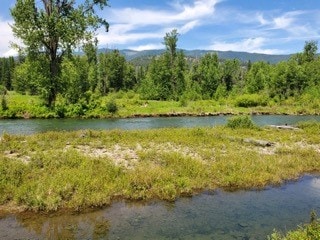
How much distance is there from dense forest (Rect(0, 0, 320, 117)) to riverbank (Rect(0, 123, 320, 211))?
2330cm

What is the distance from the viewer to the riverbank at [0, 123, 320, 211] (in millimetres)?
15438

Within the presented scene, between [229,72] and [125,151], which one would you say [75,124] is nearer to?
[125,151]

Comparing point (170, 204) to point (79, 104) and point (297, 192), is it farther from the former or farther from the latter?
point (79, 104)

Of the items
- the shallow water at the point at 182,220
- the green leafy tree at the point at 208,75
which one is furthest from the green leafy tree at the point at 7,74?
the shallow water at the point at 182,220

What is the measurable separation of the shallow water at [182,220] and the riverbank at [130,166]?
0.93m

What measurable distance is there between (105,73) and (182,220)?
127 metres

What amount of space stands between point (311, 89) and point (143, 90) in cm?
5179

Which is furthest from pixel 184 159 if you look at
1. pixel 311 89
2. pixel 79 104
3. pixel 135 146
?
pixel 311 89

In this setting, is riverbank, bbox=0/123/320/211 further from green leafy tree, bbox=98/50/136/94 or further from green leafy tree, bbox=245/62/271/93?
green leafy tree, bbox=98/50/136/94

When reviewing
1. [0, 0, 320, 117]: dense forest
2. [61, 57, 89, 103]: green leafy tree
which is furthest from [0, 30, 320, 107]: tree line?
[61, 57, 89, 103]: green leafy tree

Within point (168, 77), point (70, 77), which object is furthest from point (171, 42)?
point (70, 77)

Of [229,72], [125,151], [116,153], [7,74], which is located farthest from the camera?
[7,74]

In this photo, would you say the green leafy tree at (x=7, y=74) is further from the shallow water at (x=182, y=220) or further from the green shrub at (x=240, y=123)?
the shallow water at (x=182, y=220)

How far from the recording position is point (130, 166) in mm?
19750
